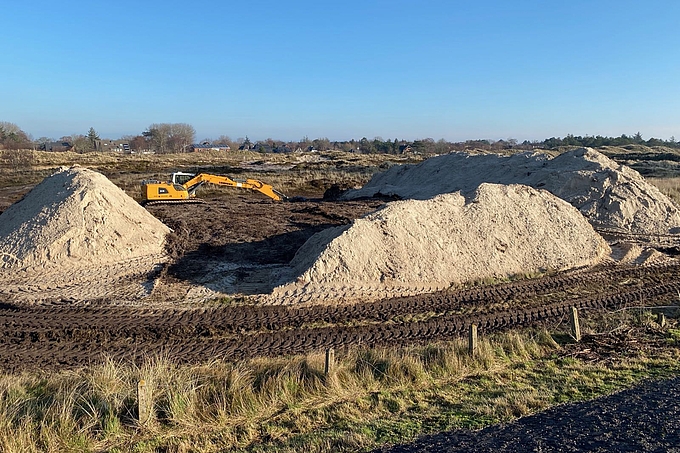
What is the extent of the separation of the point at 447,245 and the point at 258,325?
669 cm

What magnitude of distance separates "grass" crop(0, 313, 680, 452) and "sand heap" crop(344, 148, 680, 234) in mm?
10597

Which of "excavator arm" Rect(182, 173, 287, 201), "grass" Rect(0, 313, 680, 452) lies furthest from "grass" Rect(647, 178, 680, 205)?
"grass" Rect(0, 313, 680, 452)

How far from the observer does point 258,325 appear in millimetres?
10984

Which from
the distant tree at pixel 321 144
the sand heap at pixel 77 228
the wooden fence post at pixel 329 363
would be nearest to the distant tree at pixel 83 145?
the distant tree at pixel 321 144

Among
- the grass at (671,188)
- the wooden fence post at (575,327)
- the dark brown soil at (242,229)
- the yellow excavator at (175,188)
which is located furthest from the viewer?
the grass at (671,188)

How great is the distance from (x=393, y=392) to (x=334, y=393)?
90cm

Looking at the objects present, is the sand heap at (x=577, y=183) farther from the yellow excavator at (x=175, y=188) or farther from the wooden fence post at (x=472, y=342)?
the yellow excavator at (x=175, y=188)

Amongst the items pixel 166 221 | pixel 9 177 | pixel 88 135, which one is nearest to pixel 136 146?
pixel 88 135

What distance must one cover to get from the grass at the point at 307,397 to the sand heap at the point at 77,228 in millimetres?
7137

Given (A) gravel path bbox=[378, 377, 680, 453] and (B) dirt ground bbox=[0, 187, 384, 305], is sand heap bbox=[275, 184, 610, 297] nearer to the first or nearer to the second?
(B) dirt ground bbox=[0, 187, 384, 305]

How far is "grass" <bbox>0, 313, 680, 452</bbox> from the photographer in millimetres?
6121

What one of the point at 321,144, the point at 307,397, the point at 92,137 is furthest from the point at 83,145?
the point at 307,397

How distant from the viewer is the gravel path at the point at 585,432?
230 inches

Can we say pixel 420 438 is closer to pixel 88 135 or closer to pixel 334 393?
pixel 334 393
